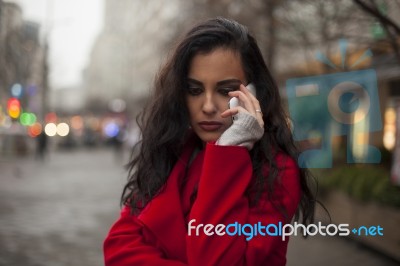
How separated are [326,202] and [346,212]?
0.90 meters

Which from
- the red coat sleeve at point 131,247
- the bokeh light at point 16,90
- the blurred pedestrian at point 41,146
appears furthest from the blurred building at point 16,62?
the red coat sleeve at point 131,247

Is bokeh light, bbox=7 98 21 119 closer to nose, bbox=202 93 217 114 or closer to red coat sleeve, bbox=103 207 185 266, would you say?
red coat sleeve, bbox=103 207 185 266

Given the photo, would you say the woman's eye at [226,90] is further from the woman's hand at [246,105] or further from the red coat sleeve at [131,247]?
the red coat sleeve at [131,247]

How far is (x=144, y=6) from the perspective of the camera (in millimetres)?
45594

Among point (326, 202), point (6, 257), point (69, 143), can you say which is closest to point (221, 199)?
point (6, 257)

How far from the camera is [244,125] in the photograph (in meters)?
1.74

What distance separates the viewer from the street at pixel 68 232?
6836 millimetres

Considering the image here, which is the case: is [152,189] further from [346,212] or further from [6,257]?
Answer: [346,212]

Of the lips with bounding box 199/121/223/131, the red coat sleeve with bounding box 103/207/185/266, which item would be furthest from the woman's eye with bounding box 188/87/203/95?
the red coat sleeve with bounding box 103/207/185/266

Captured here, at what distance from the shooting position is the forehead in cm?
184

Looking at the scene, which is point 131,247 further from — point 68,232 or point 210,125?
point 68,232

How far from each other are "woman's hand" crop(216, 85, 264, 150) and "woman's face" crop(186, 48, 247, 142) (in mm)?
73

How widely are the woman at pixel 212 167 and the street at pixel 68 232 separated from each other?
15.8 feet

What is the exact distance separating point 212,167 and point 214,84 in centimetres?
31
